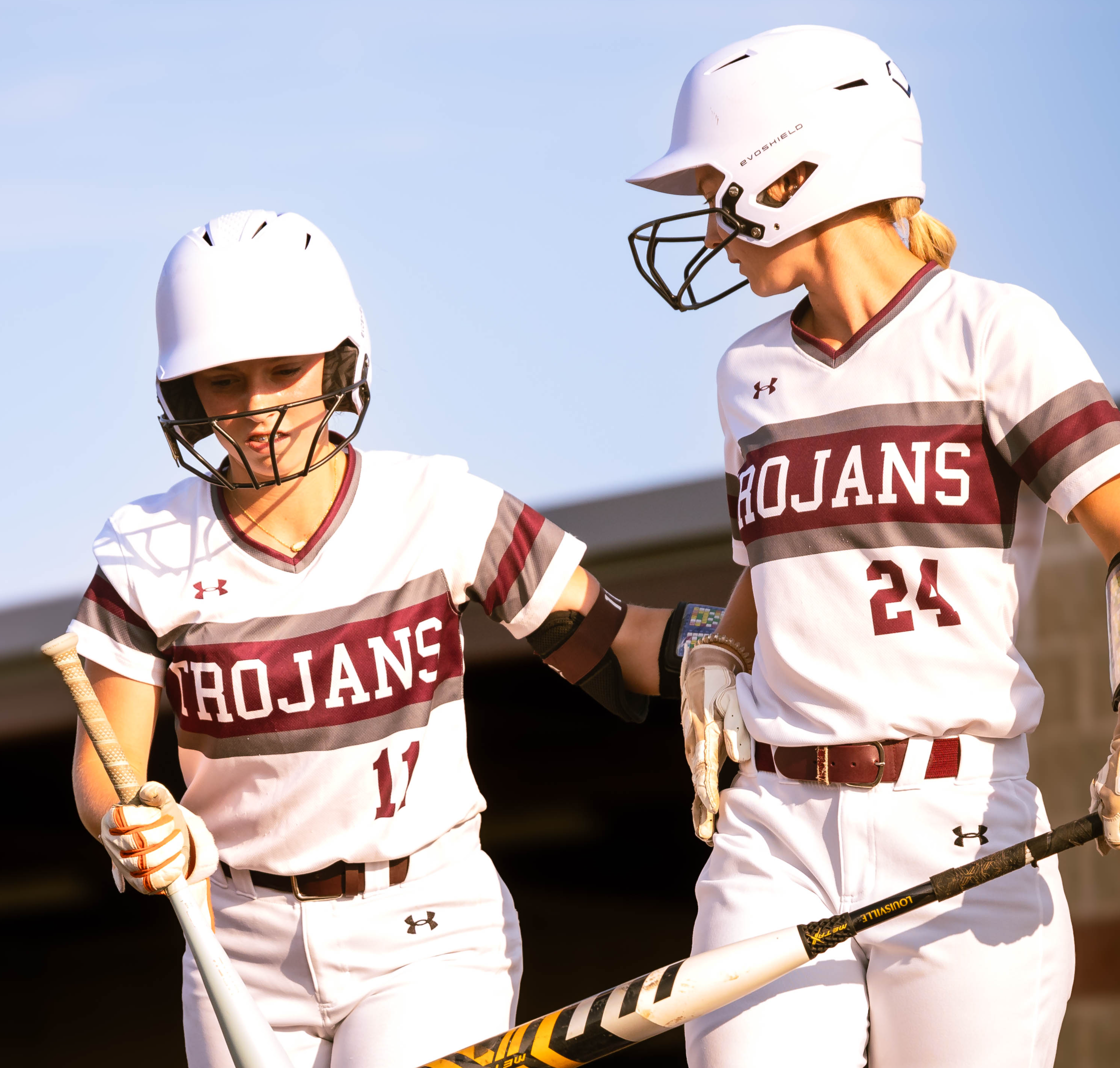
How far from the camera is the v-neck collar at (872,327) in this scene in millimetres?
2396

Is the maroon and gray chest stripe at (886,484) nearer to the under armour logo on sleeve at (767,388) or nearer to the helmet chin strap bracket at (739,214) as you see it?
the under armour logo on sleeve at (767,388)

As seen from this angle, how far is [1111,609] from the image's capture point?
2.25 meters

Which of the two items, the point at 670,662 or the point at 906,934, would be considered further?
the point at 670,662

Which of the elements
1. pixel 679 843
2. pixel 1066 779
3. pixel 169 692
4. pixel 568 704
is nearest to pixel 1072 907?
pixel 1066 779

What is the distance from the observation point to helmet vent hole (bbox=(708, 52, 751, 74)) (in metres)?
2.53

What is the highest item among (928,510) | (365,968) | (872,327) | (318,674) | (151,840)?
(872,327)

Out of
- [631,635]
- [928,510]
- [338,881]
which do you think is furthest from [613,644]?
[928,510]

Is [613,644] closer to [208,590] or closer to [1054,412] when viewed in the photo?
[208,590]

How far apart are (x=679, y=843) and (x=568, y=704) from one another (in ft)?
1.92

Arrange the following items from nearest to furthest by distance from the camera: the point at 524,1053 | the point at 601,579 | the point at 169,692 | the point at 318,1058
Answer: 1. the point at 524,1053
2. the point at 318,1058
3. the point at 169,692
4. the point at 601,579

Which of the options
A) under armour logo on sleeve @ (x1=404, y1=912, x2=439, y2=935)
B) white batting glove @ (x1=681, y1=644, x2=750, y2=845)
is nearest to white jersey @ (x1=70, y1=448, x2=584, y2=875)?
under armour logo on sleeve @ (x1=404, y1=912, x2=439, y2=935)

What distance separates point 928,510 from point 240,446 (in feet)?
4.20

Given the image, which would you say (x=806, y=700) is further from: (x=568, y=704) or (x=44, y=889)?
(x=44, y=889)

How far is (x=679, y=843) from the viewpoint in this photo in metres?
4.55
